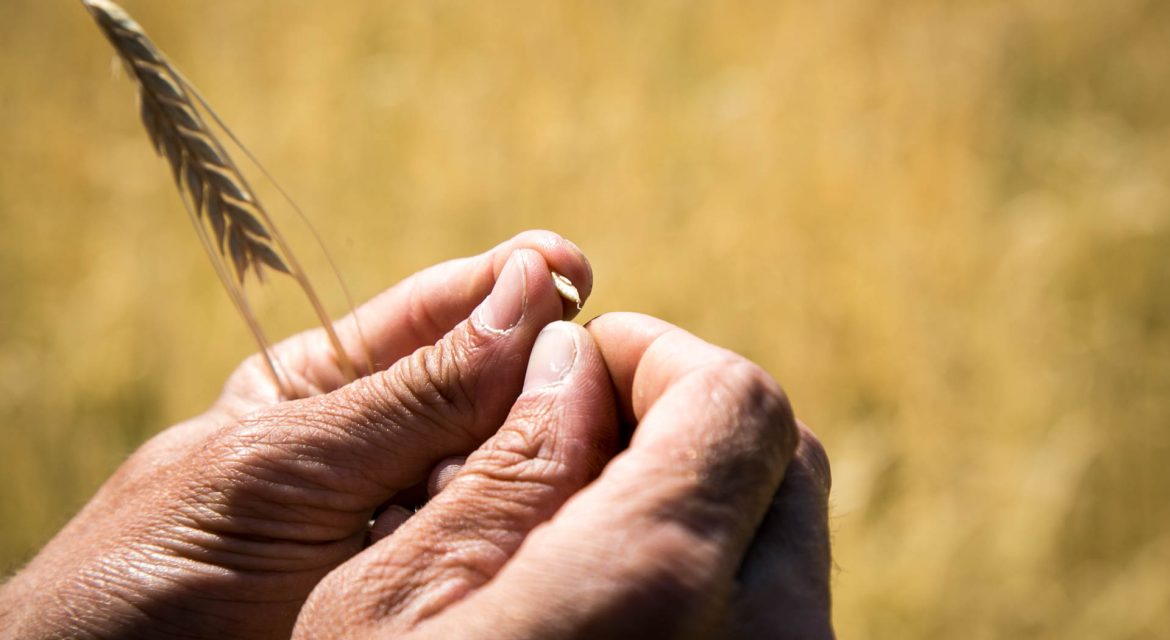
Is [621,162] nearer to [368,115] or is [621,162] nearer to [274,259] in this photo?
[368,115]

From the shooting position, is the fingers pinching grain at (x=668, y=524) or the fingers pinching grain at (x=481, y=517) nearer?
the fingers pinching grain at (x=668, y=524)

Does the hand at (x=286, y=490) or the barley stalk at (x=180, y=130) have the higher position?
the barley stalk at (x=180, y=130)

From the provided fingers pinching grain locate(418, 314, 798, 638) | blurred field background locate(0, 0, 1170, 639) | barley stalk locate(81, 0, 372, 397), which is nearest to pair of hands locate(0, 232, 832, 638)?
fingers pinching grain locate(418, 314, 798, 638)

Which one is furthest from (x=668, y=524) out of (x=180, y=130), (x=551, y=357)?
(x=180, y=130)

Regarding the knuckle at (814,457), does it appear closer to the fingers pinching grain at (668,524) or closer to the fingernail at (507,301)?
the fingers pinching grain at (668,524)

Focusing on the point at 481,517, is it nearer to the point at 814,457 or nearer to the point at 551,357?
the point at 551,357

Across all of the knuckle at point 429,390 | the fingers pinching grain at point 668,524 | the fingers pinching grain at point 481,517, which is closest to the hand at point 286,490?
the knuckle at point 429,390

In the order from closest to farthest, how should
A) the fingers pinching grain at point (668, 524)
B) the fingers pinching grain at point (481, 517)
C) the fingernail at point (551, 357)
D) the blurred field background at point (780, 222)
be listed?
the fingers pinching grain at point (668, 524), the fingers pinching grain at point (481, 517), the fingernail at point (551, 357), the blurred field background at point (780, 222)

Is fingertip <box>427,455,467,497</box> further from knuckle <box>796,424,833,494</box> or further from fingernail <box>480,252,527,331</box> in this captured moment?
knuckle <box>796,424,833,494</box>
